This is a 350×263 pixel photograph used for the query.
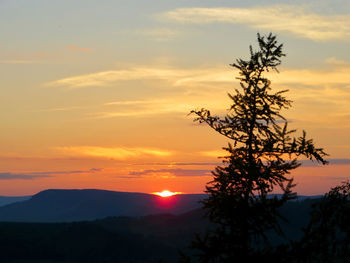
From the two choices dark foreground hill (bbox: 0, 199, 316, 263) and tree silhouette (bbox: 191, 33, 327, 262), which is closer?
tree silhouette (bbox: 191, 33, 327, 262)

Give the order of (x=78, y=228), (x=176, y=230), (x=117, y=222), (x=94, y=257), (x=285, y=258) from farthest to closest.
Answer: (x=117, y=222), (x=176, y=230), (x=78, y=228), (x=94, y=257), (x=285, y=258)

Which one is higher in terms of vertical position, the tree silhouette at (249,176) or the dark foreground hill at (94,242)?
the tree silhouette at (249,176)

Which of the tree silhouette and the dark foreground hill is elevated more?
the tree silhouette

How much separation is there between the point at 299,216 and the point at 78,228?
236 ft

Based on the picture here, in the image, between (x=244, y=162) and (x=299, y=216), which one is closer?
(x=244, y=162)

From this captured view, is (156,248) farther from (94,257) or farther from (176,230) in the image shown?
(176,230)

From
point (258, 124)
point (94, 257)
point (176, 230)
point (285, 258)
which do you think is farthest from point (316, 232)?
point (176, 230)

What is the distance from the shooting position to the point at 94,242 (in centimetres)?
14612

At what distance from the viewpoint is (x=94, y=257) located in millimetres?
136875

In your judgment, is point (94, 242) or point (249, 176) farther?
point (94, 242)

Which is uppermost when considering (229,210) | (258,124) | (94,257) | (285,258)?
(258,124)

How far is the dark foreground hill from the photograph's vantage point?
13512 cm

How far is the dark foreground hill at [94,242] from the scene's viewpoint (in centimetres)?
13512

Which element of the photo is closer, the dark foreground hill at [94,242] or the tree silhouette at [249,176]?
the tree silhouette at [249,176]
